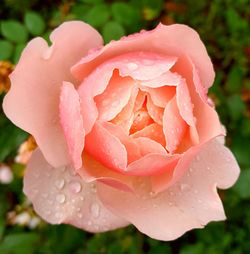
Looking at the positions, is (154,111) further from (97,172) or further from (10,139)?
(10,139)

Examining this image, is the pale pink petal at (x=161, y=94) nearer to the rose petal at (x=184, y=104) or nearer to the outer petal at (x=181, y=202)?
the rose petal at (x=184, y=104)

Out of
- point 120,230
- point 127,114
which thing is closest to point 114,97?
point 127,114

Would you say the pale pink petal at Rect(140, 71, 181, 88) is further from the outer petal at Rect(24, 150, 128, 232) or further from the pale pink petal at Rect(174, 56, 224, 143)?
the outer petal at Rect(24, 150, 128, 232)

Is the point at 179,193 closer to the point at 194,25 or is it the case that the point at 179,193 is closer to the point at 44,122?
the point at 44,122

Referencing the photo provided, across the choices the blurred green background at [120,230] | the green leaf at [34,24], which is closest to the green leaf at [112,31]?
the blurred green background at [120,230]

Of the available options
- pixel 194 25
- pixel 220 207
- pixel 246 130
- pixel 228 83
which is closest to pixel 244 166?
pixel 246 130
